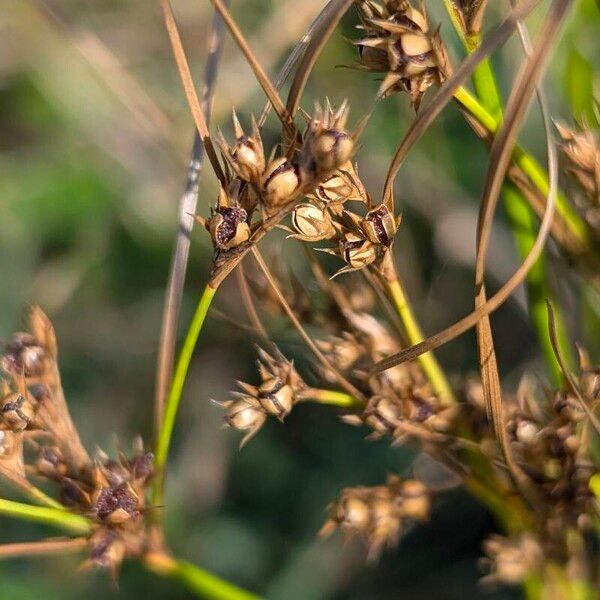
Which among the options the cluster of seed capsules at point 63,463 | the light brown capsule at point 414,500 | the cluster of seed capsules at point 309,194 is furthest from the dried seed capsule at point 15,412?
the light brown capsule at point 414,500

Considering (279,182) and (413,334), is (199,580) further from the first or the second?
(279,182)

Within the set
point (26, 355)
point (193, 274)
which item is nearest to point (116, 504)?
point (26, 355)

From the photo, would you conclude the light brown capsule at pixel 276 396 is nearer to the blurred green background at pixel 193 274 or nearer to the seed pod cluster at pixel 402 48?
the seed pod cluster at pixel 402 48

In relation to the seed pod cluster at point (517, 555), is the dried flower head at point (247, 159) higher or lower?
higher

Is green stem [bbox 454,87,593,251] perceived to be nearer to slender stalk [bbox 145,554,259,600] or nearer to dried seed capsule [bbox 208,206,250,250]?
dried seed capsule [bbox 208,206,250,250]

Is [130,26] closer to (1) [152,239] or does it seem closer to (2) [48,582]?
(1) [152,239]

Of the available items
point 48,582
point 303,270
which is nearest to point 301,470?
point 303,270

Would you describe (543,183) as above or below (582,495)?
above
